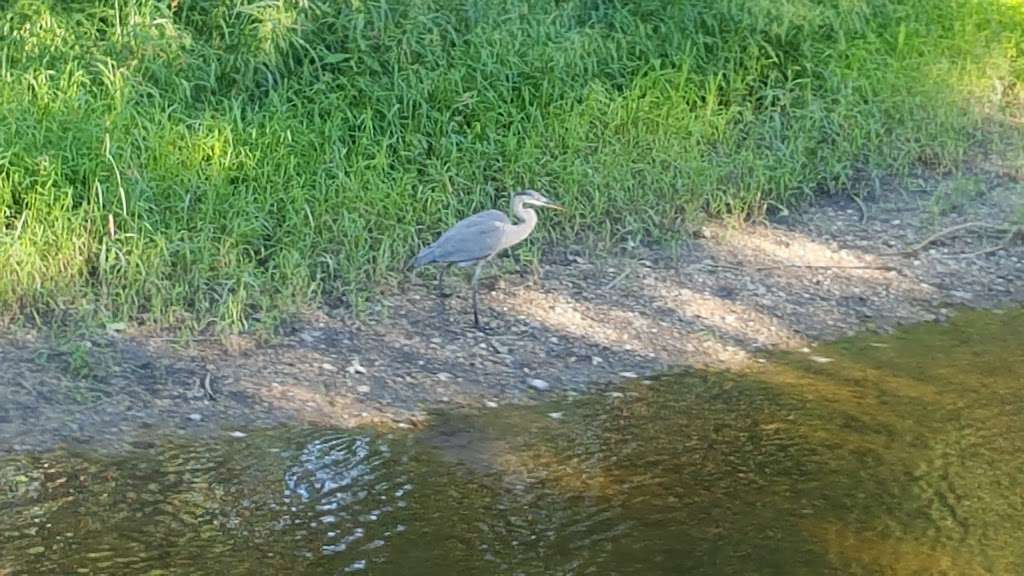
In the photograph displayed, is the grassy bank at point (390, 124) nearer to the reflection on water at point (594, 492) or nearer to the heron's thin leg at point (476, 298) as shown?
the heron's thin leg at point (476, 298)

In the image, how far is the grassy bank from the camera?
22.8ft

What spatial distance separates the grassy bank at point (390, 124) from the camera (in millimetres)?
6945

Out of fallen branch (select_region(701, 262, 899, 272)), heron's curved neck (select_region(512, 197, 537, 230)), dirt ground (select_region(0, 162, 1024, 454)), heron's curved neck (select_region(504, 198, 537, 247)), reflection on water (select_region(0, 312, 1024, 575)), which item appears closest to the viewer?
reflection on water (select_region(0, 312, 1024, 575))

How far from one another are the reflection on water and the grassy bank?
1.38 meters

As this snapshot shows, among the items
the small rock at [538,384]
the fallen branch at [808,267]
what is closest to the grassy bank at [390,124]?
the fallen branch at [808,267]

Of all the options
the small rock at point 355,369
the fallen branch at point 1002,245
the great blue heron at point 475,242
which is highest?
the great blue heron at point 475,242

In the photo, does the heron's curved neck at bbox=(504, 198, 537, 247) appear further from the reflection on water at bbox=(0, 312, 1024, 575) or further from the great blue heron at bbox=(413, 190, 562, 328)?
the reflection on water at bbox=(0, 312, 1024, 575)

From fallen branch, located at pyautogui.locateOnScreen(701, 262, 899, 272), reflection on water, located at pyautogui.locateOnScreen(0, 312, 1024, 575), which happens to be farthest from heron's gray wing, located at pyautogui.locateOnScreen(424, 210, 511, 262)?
fallen branch, located at pyautogui.locateOnScreen(701, 262, 899, 272)

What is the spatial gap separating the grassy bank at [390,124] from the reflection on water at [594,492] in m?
1.38

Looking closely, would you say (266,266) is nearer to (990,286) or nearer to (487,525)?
(487,525)

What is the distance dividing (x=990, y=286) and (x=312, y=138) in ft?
12.0

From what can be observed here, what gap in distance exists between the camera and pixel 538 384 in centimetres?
650

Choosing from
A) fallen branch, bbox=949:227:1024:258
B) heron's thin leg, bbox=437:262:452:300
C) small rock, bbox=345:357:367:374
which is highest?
heron's thin leg, bbox=437:262:452:300

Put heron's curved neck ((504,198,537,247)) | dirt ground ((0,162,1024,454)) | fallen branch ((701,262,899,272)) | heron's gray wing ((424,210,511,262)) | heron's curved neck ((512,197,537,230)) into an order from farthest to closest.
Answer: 1. fallen branch ((701,262,899,272))
2. heron's curved neck ((512,197,537,230))
3. heron's curved neck ((504,198,537,247))
4. heron's gray wing ((424,210,511,262))
5. dirt ground ((0,162,1024,454))
